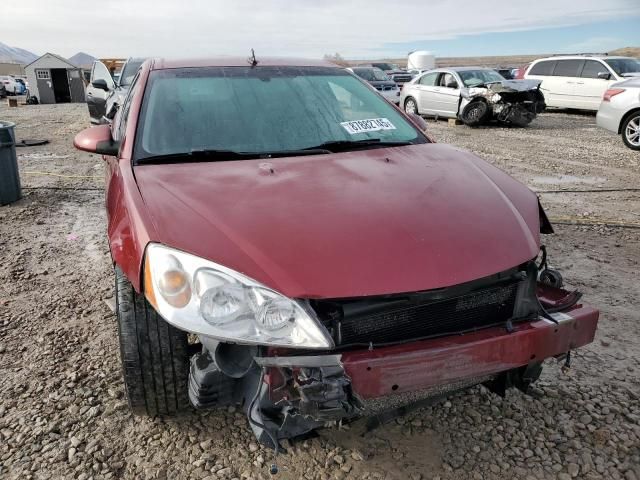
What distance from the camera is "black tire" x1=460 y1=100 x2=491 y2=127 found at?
12.4m

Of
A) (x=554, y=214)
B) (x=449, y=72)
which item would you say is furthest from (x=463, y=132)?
(x=554, y=214)

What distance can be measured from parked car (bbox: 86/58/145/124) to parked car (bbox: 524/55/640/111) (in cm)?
1024

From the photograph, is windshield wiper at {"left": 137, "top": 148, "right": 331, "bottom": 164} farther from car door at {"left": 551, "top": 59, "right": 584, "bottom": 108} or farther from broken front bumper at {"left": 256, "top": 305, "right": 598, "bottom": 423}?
car door at {"left": 551, "top": 59, "right": 584, "bottom": 108}

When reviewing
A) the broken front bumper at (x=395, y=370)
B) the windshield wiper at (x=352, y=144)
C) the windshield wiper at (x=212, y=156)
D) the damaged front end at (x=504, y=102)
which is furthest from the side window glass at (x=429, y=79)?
the broken front bumper at (x=395, y=370)

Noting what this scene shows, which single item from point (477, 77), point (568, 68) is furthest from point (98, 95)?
point (568, 68)

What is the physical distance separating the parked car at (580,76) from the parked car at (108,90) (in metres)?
10.2

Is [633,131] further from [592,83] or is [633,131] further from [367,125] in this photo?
[367,125]

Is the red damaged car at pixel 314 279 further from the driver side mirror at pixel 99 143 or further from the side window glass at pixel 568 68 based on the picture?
the side window glass at pixel 568 68

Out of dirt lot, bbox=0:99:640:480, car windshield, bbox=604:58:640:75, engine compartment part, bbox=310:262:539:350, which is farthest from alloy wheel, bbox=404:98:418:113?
engine compartment part, bbox=310:262:539:350

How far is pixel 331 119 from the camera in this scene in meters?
2.82

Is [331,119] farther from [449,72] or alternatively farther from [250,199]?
[449,72]

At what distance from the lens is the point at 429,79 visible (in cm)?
1375

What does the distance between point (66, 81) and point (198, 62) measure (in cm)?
2677

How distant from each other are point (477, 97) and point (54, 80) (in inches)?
867
